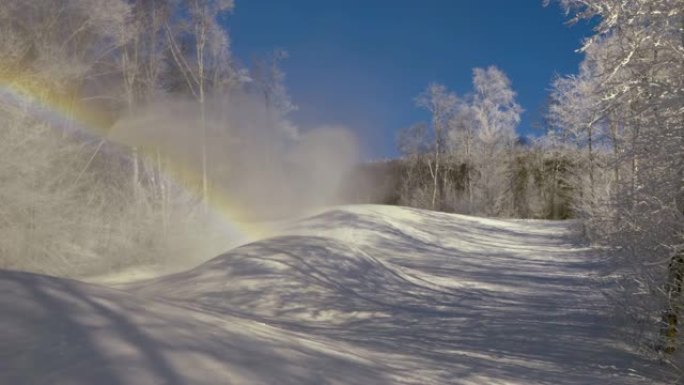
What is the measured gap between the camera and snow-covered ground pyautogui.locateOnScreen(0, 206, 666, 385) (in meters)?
3.42

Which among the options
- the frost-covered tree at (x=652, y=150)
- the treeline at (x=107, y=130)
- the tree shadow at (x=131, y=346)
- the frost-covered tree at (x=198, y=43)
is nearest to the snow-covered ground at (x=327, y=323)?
the tree shadow at (x=131, y=346)

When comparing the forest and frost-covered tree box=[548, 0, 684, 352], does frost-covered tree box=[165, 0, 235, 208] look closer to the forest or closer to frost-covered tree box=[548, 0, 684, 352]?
the forest

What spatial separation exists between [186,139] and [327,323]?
1373 cm

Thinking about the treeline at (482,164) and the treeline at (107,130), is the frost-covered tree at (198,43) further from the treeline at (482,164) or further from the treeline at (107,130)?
the treeline at (482,164)

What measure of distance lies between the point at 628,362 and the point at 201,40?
17704mm

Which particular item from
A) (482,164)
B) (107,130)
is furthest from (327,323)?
(482,164)

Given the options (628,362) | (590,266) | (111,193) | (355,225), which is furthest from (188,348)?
(355,225)

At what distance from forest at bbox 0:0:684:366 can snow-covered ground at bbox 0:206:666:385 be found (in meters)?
1.56

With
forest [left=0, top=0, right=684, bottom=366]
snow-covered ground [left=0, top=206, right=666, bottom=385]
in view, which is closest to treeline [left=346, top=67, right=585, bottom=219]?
Answer: forest [left=0, top=0, right=684, bottom=366]

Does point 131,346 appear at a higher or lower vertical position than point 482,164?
lower

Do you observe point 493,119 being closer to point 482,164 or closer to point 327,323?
point 482,164

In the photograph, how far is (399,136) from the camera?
45219 mm

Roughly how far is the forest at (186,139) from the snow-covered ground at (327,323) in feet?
5.11

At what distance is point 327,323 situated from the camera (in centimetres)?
873
